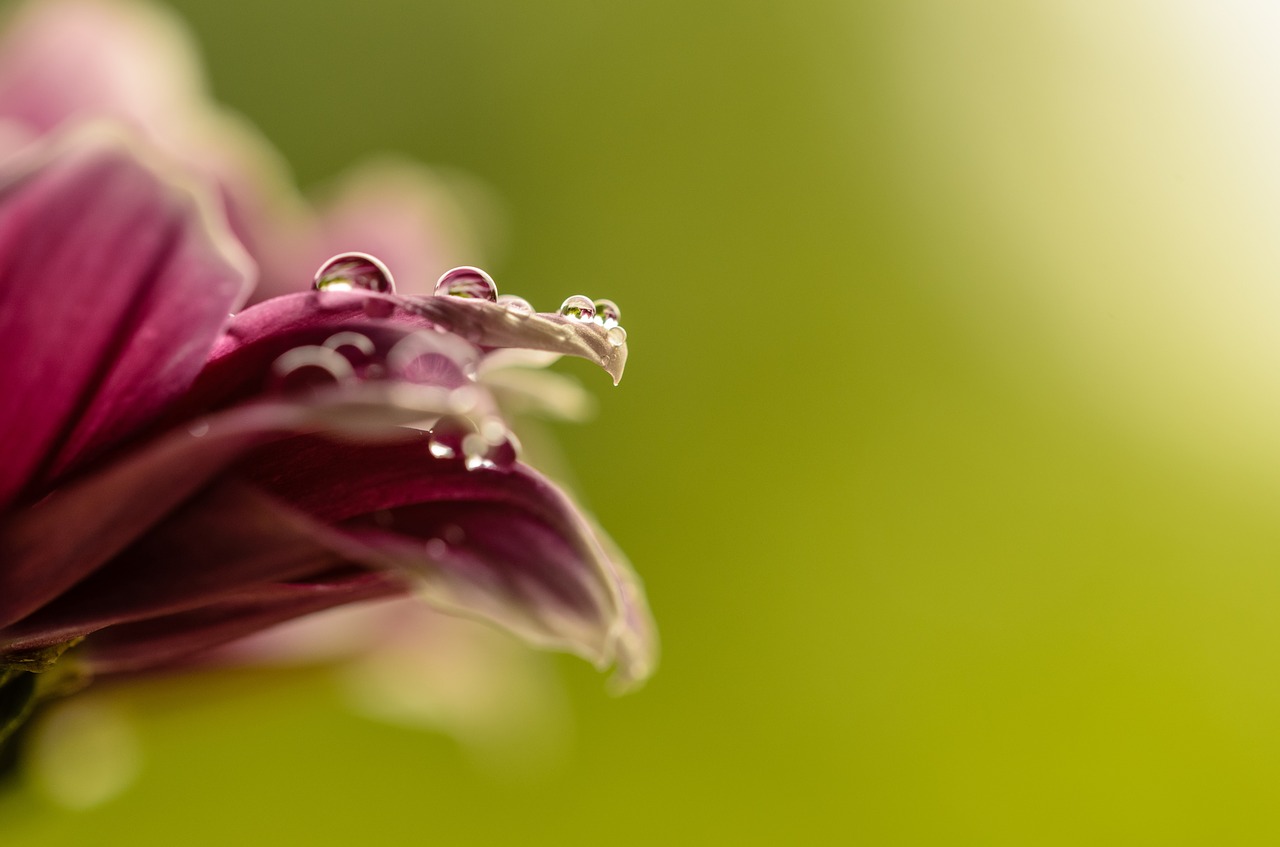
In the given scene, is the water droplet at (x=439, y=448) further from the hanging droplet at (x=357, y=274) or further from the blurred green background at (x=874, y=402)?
the blurred green background at (x=874, y=402)

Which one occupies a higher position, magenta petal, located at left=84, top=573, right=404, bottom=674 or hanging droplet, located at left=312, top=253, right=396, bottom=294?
hanging droplet, located at left=312, top=253, right=396, bottom=294

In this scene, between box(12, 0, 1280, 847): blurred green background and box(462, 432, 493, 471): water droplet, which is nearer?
box(462, 432, 493, 471): water droplet

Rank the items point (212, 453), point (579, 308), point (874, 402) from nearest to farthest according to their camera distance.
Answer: point (212, 453), point (579, 308), point (874, 402)

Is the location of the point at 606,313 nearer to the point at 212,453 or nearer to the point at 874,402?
the point at 212,453

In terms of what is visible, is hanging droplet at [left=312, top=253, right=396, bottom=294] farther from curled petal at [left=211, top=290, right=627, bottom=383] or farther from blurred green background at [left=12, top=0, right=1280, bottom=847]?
blurred green background at [left=12, top=0, right=1280, bottom=847]

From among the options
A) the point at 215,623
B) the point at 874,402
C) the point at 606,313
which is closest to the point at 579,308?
the point at 606,313

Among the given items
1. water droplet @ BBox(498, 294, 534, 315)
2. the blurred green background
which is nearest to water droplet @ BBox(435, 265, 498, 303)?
water droplet @ BBox(498, 294, 534, 315)
